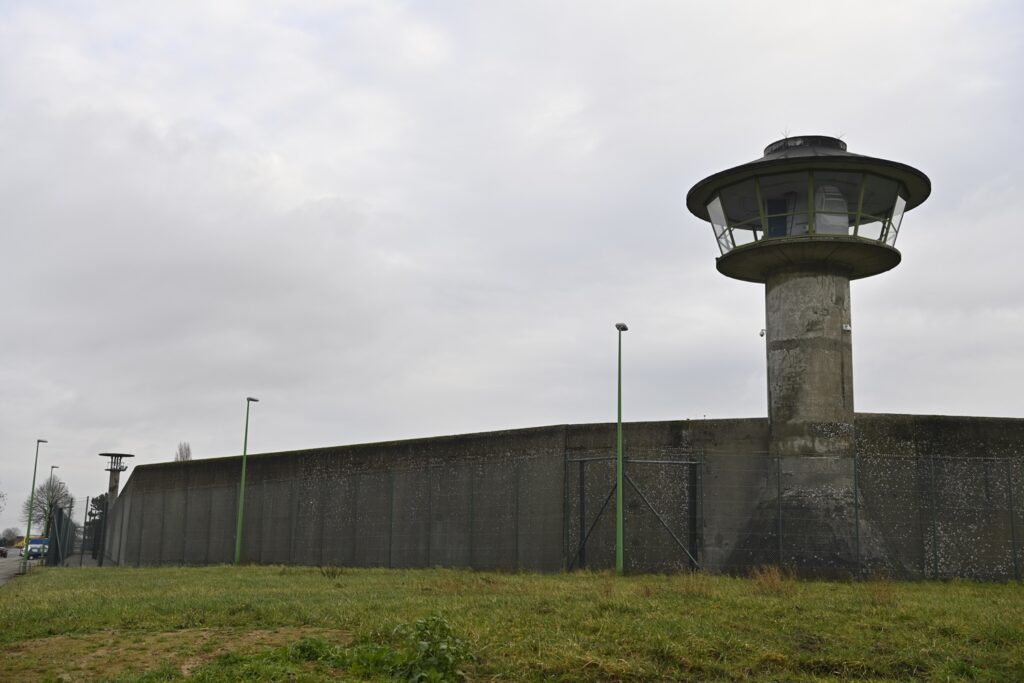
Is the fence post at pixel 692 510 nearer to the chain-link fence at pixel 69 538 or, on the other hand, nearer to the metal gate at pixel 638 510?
the metal gate at pixel 638 510

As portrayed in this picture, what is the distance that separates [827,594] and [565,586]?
457 cm

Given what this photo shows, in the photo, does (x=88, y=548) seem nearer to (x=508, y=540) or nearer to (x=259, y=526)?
(x=259, y=526)

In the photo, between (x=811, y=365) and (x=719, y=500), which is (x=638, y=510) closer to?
(x=719, y=500)

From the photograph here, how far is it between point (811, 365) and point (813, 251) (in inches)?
107

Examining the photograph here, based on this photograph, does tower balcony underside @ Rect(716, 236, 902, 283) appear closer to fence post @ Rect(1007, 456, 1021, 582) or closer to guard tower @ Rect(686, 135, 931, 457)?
guard tower @ Rect(686, 135, 931, 457)

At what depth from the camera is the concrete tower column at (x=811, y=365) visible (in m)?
23.7

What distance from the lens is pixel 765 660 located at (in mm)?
10398

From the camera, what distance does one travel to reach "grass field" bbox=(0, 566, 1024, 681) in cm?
983

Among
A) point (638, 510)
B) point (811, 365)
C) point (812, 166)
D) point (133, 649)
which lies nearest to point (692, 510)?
point (638, 510)

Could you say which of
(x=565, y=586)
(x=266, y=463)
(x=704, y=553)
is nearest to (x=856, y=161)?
(x=704, y=553)

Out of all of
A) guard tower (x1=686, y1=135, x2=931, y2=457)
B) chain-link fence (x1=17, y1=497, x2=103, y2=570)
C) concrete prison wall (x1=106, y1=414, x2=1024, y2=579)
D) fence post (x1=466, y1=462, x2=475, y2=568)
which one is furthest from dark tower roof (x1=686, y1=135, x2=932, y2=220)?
chain-link fence (x1=17, y1=497, x2=103, y2=570)

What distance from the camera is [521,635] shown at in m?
11.4

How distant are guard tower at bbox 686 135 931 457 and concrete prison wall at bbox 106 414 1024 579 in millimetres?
910

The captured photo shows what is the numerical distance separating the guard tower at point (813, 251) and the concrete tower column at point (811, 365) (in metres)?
0.02
